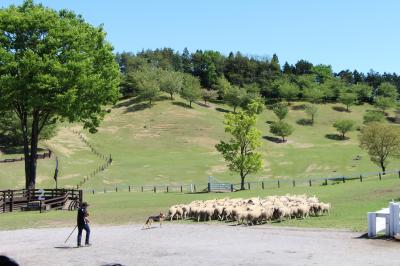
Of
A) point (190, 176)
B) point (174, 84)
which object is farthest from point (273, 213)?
point (174, 84)

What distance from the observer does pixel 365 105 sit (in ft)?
550

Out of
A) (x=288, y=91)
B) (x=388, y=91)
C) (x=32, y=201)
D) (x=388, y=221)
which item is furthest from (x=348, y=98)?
(x=388, y=221)

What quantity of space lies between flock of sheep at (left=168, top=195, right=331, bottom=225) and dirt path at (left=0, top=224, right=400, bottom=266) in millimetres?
1447

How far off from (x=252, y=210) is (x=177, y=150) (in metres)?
77.8

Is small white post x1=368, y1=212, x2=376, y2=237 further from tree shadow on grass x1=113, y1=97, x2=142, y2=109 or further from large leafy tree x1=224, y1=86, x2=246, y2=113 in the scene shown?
tree shadow on grass x1=113, y1=97, x2=142, y2=109

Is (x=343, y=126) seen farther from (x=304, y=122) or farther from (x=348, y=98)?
(x=348, y=98)

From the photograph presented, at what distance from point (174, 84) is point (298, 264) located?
13210 centimetres

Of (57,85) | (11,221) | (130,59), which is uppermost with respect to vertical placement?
(130,59)

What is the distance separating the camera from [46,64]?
4116 centimetres

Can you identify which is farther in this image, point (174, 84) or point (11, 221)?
point (174, 84)

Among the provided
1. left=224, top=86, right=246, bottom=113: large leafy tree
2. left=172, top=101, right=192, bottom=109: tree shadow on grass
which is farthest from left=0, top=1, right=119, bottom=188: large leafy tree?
left=224, top=86, right=246, bottom=113: large leafy tree

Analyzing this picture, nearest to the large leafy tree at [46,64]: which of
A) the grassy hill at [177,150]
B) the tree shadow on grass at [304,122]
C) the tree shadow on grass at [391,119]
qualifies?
the grassy hill at [177,150]

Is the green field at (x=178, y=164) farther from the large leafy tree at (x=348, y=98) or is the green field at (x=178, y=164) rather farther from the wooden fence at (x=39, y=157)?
the large leafy tree at (x=348, y=98)

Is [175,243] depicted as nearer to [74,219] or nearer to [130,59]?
[74,219]
